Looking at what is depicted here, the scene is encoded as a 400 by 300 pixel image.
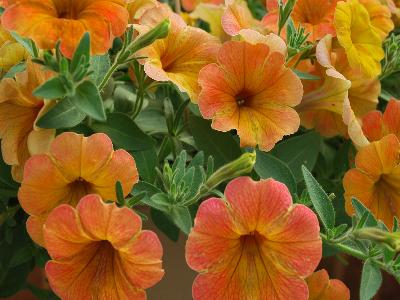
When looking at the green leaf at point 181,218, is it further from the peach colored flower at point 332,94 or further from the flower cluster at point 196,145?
the peach colored flower at point 332,94

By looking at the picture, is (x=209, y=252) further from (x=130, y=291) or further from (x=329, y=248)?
(x=329, y=248)

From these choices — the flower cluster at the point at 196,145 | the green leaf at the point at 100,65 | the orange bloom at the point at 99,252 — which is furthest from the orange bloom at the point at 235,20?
the orange bloom at the point at 99,252

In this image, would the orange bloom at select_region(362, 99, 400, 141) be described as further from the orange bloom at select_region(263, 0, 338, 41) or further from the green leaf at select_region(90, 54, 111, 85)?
the green leaf at select_region(90, 54, 111, 85)

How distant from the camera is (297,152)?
714 millimetres

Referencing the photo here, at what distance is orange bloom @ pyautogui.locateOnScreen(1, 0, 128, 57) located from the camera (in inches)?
21.0

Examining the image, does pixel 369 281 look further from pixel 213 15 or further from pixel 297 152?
pixel 213 15

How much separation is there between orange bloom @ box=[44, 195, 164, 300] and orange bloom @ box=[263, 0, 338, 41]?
0.33m

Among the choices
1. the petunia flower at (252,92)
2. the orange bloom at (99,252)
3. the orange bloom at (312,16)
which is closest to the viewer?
the orange bloom at (99,252)

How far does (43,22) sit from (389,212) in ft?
1.28

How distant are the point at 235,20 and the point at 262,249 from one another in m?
0.25

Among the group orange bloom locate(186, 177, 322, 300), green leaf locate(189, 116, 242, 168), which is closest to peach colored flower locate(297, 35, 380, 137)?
green leaf locate(189, 116, 242, 168)

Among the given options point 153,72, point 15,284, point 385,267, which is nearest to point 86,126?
point 153,72

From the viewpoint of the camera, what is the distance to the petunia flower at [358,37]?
2.33 feet

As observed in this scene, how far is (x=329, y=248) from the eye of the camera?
2.26 feet
